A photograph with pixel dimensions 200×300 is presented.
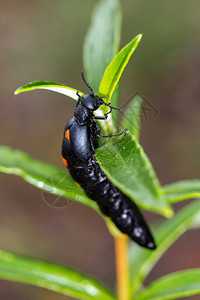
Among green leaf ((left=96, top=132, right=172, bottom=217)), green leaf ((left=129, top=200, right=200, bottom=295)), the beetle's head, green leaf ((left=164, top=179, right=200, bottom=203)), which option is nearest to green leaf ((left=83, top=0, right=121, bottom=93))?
the beetle's head

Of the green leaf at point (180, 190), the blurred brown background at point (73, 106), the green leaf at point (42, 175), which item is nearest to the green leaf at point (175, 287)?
the green leaf at point (180, 190)

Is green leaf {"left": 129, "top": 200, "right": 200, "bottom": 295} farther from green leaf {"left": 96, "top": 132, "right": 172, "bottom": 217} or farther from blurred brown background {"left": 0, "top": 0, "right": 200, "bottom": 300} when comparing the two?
blurred brown background {"left": 0, "top": 0, "right": 200, "bottom": 300}

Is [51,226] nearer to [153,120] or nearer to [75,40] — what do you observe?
[153,120]

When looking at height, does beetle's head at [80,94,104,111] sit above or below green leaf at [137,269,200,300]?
above

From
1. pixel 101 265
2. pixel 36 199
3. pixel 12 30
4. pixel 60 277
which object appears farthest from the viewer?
pixel 12 30

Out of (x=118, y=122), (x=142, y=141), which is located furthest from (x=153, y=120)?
(x=118, y=122)
